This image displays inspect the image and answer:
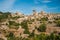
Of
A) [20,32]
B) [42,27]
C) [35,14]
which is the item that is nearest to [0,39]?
[20,32]

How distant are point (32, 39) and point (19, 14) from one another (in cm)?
3189

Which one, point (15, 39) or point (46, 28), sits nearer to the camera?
point (15, 39)

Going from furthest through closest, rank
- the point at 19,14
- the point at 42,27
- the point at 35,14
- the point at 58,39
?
the point at 19,14
the point at 35,14
the point at 42,27
the point at 58,39

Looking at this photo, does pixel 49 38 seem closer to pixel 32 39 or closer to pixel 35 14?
pixel 32 39

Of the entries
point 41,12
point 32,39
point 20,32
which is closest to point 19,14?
point 41,12

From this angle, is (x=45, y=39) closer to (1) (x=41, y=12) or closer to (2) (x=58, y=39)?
(2) (x=58, y=39)

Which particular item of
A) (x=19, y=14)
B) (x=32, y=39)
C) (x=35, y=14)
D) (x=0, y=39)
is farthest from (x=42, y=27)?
(x=19, y=14)

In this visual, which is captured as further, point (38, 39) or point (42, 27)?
point (42, 27)

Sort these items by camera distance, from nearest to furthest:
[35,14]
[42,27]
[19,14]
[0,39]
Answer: [0,39] → [42,27] → [35,14] → [19,14]

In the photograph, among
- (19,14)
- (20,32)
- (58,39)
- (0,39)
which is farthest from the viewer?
(19,14)

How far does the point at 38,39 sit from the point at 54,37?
1.24m

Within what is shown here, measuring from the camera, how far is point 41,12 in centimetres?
4494

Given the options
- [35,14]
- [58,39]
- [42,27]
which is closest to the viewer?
[58,39]

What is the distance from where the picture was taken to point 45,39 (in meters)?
16.9
